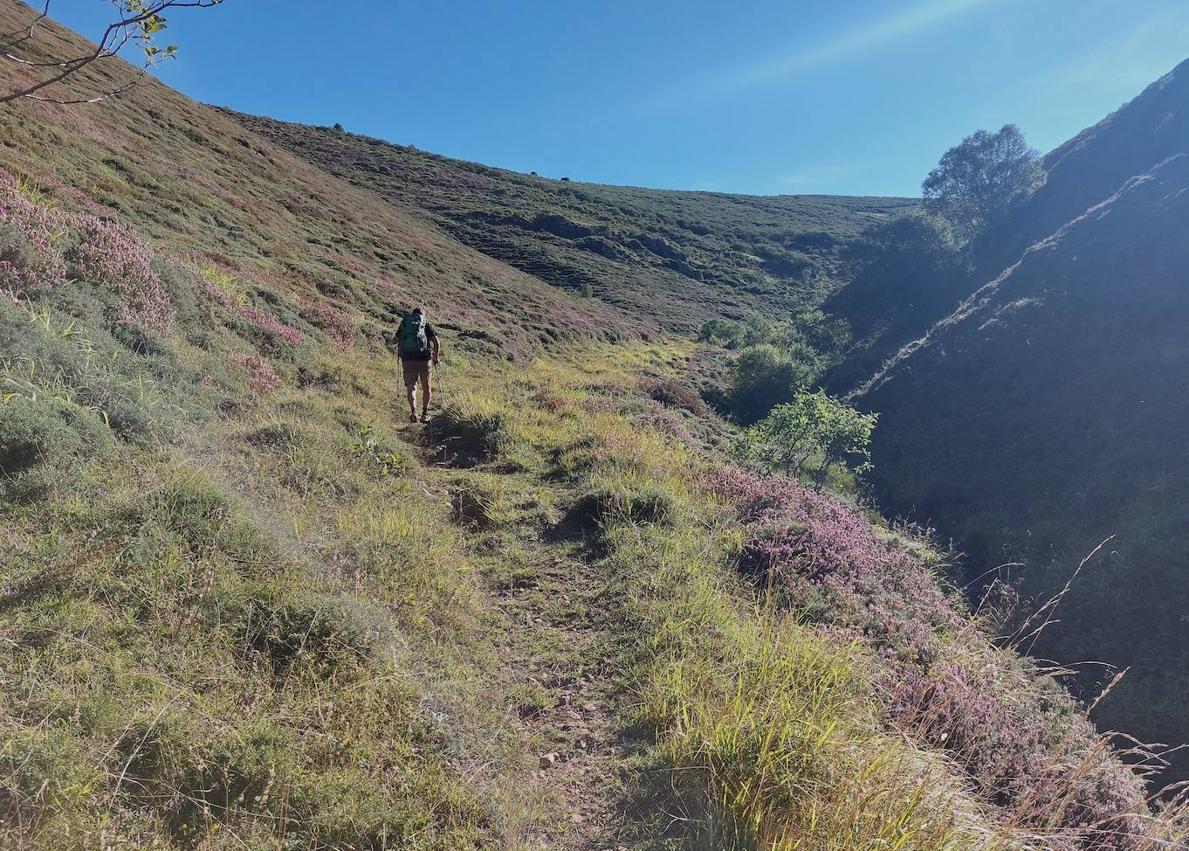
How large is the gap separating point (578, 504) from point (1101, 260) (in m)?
28.0

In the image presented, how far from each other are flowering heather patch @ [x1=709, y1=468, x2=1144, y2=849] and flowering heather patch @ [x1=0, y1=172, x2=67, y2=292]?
8.82m

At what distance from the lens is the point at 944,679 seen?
12.8 feet

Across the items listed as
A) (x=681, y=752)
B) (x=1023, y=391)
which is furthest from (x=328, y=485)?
(x=1023, y=391)

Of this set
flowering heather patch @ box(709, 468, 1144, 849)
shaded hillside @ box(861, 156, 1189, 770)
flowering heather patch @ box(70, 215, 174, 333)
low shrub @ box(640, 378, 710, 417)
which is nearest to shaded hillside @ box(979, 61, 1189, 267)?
shaded hillside @ box(861, 156, 1189, 770)

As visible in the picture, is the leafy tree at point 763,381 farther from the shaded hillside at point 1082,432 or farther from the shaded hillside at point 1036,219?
the shaded hillside at point 1036,219

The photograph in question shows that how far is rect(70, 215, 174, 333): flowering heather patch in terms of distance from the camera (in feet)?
26.6

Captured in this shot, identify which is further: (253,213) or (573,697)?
(253,213)

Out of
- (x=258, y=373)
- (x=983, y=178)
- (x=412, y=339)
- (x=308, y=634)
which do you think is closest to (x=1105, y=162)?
(x=983, y=178)

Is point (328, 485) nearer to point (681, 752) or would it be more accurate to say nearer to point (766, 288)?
point (681, 752)

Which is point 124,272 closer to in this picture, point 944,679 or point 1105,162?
point 944,679

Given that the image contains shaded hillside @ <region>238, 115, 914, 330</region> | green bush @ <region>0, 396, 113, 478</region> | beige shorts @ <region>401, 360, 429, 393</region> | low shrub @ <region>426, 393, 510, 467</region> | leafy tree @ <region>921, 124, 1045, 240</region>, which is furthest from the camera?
shaded hillside @ <region>238, 115, 914, 330</region>

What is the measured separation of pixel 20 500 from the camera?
12.1ft

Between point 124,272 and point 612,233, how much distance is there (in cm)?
5562

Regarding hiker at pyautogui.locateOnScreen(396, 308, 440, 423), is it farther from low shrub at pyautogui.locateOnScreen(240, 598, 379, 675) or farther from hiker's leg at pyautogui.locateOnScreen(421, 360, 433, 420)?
low shrub at pyautogui.locateOnScreen(240, 598, 379, 675)
